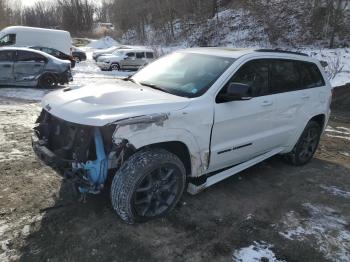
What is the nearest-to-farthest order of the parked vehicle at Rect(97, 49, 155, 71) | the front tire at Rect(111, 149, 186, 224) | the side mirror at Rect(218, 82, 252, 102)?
the front tire at Rect(111, 149, 186, 224)
the side mirror at Rect(218, 82, 252, 102)
the parked vehicle at Rect(97, 49, 155, 71)

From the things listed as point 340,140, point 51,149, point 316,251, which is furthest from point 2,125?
point 340,140

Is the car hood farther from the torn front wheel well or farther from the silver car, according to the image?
the silver car

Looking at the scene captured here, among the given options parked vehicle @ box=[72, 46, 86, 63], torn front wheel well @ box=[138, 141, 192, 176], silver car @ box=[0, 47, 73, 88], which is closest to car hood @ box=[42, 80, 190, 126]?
torn front wheel well @ box=[138, 141, 192, 176]

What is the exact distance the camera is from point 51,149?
4.00 m

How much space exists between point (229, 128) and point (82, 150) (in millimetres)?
1668

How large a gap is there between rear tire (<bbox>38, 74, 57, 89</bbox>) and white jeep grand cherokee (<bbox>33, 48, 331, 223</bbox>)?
29.0ft

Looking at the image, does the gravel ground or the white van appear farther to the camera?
the white van

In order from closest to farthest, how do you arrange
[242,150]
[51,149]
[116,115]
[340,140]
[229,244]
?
[116,115], [229,244], [51,149], [242,150], [340,140]

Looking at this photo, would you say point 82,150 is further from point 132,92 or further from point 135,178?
point 132,92

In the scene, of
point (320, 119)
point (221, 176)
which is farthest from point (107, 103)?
point (320, 119)

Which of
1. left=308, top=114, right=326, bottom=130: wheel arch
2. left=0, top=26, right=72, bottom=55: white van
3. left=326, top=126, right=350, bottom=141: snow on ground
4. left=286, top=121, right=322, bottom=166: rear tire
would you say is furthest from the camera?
left=0, top=26, right=72, bottom=55: white van

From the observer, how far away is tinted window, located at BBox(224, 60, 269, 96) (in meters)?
4.45

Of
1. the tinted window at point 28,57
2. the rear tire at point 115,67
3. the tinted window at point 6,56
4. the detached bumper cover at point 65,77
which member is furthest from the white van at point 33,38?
the detached bumper cover at point 65,77

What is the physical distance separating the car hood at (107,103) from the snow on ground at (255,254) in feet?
4.88
